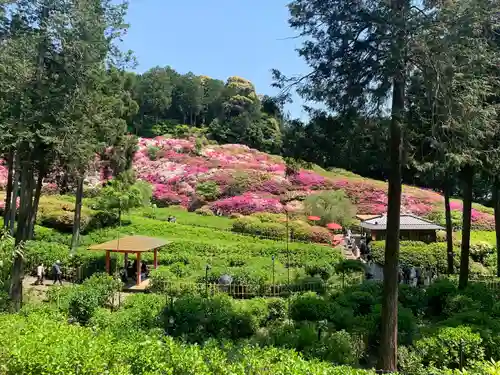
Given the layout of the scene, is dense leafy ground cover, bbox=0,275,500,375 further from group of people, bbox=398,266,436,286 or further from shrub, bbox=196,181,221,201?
shrub, bbox=196,181,221,201

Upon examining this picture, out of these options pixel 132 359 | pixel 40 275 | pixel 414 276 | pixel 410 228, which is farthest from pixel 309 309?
pixel 410 228

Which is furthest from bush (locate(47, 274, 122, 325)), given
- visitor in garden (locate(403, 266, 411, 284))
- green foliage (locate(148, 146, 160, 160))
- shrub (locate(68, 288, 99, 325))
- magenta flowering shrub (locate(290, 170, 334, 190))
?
green foliage (locate(148, 146, 160, 160))

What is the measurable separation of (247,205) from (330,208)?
7.91 meters

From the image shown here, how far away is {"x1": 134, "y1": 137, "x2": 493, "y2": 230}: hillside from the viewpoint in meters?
41.2

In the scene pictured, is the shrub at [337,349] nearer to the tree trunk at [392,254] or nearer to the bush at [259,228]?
the tree trunk at [392,254]

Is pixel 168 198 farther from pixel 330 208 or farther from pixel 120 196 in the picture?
pixel 330 208

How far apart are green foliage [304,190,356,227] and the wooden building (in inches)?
192

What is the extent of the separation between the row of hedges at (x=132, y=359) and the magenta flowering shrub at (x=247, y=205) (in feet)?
103

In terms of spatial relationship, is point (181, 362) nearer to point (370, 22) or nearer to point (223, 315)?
point (223, 315)

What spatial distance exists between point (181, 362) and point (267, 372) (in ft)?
4.57

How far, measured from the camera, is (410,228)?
29250 mm

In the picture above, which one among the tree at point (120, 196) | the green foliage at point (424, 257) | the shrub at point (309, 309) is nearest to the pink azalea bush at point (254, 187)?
the tree at point (120, 196)

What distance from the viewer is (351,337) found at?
1230 centimetres

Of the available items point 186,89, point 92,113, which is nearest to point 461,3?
point 92,113
